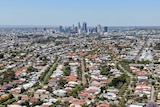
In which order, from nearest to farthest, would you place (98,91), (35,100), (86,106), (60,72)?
(86,106) → (35,100) → (98,91) → (60,72)

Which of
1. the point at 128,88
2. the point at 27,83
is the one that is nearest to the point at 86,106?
the point at 128,88

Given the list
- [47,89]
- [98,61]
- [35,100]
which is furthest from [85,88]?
[98,61]

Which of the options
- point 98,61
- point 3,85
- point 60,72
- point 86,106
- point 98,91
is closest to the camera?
point 86,106

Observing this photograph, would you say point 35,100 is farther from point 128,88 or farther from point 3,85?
point 128,88

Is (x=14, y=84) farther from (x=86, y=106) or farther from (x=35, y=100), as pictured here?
(x=86, y=106)

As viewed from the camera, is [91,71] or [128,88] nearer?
[128,88]

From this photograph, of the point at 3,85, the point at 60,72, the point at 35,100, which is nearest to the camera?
the point at 35,100

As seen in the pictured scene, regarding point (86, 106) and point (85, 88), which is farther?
point (85, 88)

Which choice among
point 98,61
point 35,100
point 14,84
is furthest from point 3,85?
point 98,61

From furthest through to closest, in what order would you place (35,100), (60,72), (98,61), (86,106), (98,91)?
(98,61), (60,72), (98,91), (35,100), (86,106)
